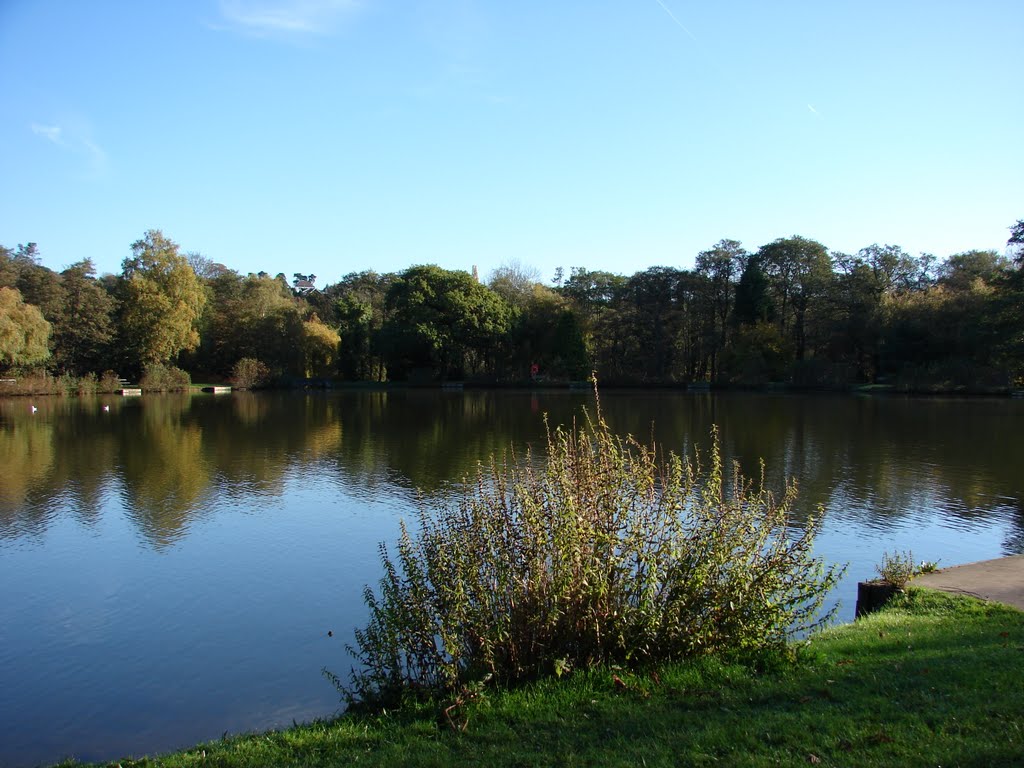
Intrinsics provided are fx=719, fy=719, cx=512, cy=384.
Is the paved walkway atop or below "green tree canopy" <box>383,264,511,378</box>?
below

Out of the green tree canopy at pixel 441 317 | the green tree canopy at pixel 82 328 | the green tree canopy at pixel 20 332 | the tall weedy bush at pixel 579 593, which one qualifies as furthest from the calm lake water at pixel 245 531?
the green tree canopy at pixel 441 317

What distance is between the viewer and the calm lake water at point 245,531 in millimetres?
7164

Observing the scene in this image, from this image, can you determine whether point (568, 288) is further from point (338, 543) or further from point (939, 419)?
point (338, 543)

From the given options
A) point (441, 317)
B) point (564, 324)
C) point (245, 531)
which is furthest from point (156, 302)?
point (245, 531)

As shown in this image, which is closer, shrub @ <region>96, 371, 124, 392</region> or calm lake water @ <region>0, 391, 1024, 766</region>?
calm lake water @ <region>0, 391, 1024, 766</region>

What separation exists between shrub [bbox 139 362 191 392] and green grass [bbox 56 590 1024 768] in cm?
6072

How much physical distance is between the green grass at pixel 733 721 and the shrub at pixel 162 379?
60.7 meters

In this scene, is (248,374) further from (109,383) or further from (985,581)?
(985,581)

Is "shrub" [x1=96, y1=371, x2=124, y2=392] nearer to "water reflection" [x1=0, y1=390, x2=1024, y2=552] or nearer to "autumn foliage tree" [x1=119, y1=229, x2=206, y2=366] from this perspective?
"autumn foliage tree" [x1=119, y1=229, x2=206, y2=366]

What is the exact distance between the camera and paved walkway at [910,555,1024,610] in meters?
7.66

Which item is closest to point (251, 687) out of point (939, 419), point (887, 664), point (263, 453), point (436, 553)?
point (436, 553)

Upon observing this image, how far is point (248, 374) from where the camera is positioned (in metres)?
66.5

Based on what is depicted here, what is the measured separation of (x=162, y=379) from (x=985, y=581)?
62827mm

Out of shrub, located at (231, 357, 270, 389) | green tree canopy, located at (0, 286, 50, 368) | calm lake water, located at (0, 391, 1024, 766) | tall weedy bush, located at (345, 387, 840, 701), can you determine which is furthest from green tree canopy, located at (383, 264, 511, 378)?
tall weedy bush, located at (345, 387, 840, 701)
